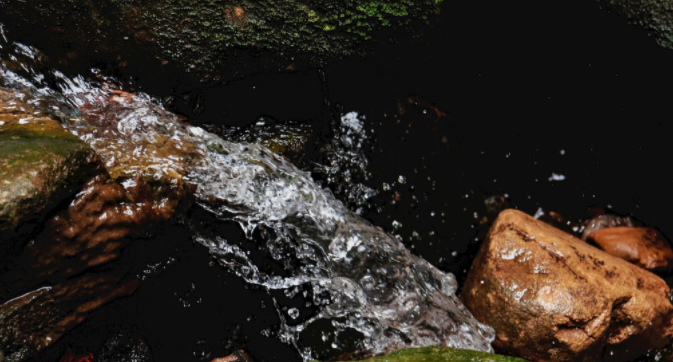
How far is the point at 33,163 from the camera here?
157 centimetres

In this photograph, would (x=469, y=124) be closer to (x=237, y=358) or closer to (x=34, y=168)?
(x=237, y=358)

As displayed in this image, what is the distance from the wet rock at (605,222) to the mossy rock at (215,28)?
1.99 meters

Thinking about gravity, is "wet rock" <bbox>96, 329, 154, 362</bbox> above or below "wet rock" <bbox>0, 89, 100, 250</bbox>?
below

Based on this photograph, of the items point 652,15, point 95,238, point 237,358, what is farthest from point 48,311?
point 652,15

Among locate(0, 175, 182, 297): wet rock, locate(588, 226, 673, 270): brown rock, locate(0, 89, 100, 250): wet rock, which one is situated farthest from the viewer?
locate(588, 226, 673, 270): brown rock

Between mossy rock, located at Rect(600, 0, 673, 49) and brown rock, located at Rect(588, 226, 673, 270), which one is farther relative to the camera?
brown rock, located at Rect(588, 226, 673, 270)

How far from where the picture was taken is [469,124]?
3.06 m

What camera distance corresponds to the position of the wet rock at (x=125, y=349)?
213 centimetres

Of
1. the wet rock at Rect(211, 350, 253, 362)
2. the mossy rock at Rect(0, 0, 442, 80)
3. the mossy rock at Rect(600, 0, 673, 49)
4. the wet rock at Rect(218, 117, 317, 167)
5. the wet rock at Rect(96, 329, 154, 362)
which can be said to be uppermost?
the mossy rock at Rect(600, 0, 673, 49)

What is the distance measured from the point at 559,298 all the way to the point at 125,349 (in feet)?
7.78

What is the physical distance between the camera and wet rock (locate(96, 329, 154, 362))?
2129mm

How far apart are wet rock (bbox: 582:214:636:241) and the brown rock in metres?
0.05

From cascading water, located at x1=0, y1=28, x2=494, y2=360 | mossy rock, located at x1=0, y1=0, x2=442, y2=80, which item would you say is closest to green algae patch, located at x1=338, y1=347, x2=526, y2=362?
cascading water, located at x1=0, y1=28, x2=494, y2=360

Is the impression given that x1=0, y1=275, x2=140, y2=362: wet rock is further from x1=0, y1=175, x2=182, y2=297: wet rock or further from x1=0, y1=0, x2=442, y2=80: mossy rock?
x1=0, y1=0, x2=442, y2=80: mossy rock
